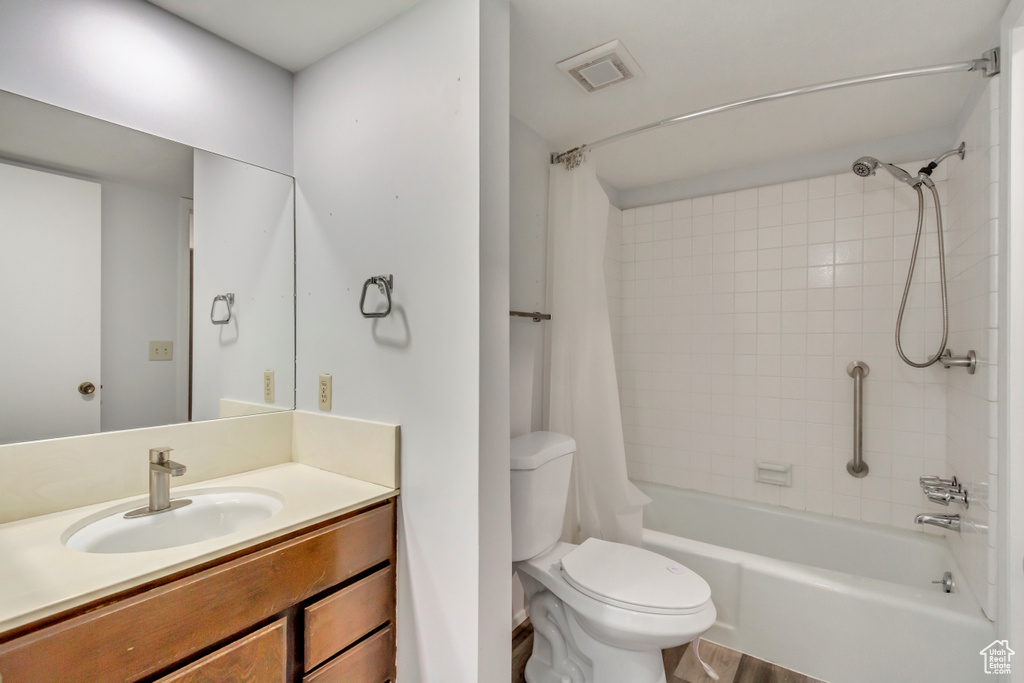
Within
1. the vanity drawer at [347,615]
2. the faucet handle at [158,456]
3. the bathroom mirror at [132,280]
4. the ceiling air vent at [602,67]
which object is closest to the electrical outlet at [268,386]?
the bathroom mirror at [132,280]

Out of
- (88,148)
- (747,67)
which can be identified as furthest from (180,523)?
(747,67)

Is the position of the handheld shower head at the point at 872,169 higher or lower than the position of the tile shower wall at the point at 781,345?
higher

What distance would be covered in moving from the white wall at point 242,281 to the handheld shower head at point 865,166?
236 centimetres

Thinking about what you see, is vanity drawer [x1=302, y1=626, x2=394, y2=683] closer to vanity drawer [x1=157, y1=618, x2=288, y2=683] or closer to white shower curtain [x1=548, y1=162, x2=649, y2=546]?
vanity drawer [x1=157, y1=618, x2=288, y2=683]

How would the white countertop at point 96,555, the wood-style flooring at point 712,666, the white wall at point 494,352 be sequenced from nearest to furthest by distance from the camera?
the white countertop at point 96,555, the white wall at point 494,352, the wood-style flooring at point 712,666

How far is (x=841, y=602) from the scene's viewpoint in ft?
5.54

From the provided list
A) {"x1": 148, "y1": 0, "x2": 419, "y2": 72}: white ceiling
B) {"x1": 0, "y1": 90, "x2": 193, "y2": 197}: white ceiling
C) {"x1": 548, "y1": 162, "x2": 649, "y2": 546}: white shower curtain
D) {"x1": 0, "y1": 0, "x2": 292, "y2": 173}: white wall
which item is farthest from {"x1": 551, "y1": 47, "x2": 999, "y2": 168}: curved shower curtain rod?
{"x1": 0, "y1": 90, "x2": 193, "y2": 197}: white ceiling

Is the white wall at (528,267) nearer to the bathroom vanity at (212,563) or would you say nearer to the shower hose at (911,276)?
the bathroom vanity at (212,563)

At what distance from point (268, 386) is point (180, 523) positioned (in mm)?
510

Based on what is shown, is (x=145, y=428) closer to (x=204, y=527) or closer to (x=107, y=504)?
(x=107, y=504)

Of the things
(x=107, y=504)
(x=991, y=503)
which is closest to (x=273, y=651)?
(x=107, y=504)

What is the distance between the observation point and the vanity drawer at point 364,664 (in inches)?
46.5

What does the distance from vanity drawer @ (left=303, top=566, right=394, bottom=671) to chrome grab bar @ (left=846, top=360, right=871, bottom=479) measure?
221cm

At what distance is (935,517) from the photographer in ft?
5.97
